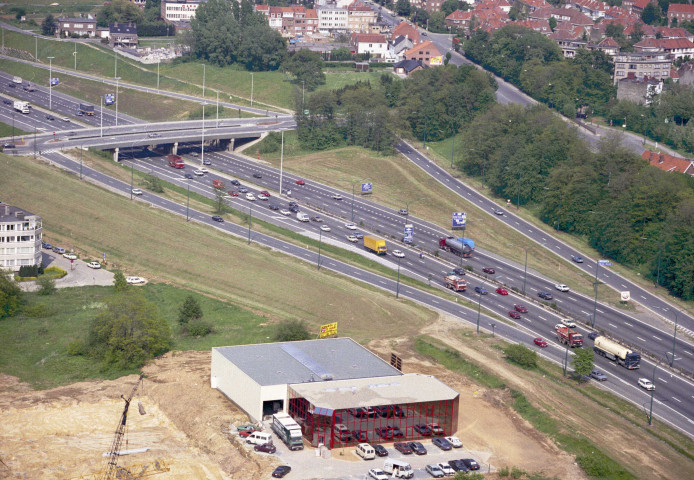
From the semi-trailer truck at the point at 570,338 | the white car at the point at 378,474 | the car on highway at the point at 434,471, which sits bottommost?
the semi-trailer truck at the point at 570,338

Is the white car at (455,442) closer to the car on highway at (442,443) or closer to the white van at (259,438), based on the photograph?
the car on highway at (442,443)

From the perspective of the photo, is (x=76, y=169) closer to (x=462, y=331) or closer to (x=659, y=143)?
(x=462, y=331)

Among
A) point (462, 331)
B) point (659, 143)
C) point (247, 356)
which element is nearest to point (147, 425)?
point (247, 356)

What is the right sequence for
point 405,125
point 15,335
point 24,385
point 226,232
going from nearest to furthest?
point 24,385 → point 15,335 → point 226,232 → point 405,125

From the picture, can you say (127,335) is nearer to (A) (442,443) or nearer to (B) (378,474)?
(A) (442,443)

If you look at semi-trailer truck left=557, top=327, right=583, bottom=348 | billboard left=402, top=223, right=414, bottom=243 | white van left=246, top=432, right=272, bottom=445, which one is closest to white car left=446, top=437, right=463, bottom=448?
white van left=246, top=432, right=272, bottom=445

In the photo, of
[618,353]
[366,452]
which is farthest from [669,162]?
[366,452]

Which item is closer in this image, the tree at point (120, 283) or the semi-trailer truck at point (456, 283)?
the tree at point (120, 283)

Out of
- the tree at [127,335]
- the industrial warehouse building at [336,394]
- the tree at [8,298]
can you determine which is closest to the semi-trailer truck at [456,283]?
the industrial warehouse building at [336,394]
